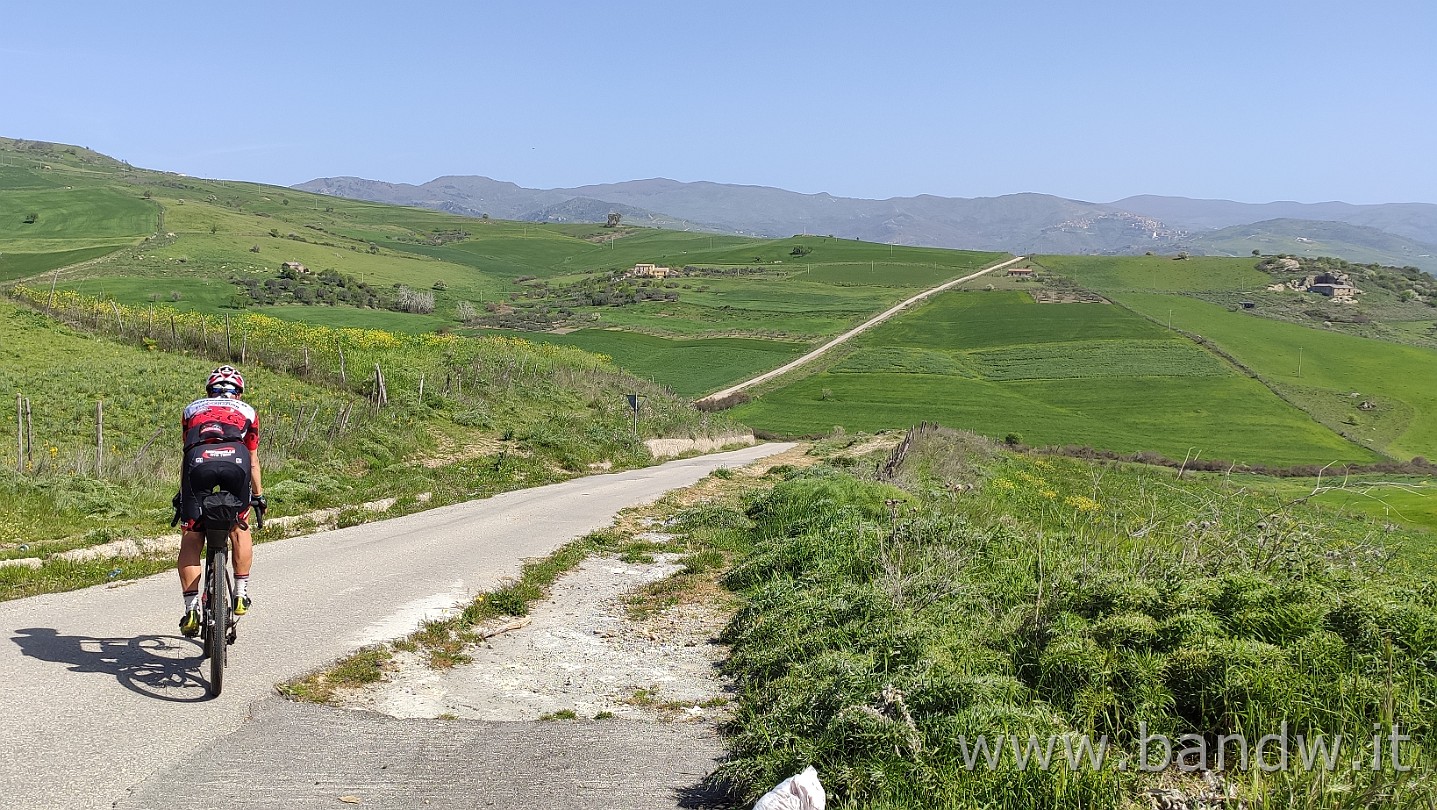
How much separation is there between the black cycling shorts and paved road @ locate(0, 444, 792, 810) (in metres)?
1.34

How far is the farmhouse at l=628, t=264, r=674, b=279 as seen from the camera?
138125mm

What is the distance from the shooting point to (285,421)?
2319 centimetres

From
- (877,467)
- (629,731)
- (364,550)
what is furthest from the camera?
(877,467)

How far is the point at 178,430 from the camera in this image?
21969mm

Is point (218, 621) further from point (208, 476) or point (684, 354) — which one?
point (684, 354)

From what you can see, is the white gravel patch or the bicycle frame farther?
the white gravel patch

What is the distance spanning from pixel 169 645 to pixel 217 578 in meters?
1.64

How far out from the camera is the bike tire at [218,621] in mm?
6785

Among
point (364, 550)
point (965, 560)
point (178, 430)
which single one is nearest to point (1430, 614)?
point (965, 560)

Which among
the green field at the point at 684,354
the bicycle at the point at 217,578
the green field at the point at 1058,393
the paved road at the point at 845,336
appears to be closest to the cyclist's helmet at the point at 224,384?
the bicycle at the point at 217,578

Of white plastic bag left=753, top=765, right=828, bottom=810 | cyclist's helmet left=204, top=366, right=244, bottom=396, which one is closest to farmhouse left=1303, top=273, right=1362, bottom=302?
white plastic bag left=753, top=765, right=828, bottom=810

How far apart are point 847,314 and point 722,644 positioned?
10350 centimetres

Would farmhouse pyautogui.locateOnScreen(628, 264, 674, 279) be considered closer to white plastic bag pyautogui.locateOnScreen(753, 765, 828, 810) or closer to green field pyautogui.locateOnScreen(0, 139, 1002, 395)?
green field pyautogui.locateOnScreen(0, 139, 1002, 395)

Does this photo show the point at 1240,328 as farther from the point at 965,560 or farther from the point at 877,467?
the point at 965,560
